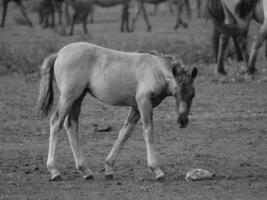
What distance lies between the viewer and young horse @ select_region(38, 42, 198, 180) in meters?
7.95

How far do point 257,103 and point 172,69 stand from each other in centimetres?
525

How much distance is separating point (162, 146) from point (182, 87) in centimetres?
218

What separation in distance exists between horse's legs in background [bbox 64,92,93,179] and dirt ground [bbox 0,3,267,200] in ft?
0.35

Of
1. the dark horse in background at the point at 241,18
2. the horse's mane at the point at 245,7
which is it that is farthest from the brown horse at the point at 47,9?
the horse's mane at the point at 245,7

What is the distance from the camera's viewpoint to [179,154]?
31.2 feet

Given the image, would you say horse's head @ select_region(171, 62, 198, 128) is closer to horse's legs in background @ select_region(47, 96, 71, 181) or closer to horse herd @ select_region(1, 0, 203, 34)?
horse's legs in background @ select_region(47, 96, 71, 181)

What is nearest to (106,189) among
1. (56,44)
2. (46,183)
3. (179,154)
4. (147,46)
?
(46,183)

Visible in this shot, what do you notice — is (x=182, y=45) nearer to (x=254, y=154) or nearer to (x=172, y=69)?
(x=254, y=154)

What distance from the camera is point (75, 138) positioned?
8250 mm

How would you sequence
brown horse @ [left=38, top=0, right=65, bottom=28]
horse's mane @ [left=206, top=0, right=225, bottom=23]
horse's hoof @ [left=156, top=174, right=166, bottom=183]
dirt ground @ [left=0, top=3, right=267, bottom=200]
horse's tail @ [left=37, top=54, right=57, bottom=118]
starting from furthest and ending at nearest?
brown horse @ [left=38, top=0, right=65, bottom=28], horse's mane @ [left=206, top=0, right=225, bottom=23], horse's tail @ [left=37, top=54, right=57, bottom=118], horse's hoof @ [left=156, top=174, right=166, bottom=183], dirt ground @ [left=0, top=3, right=267, bottom=200]

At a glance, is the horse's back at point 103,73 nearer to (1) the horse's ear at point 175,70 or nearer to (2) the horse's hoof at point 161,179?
(1) the horse's ear at point 175,70

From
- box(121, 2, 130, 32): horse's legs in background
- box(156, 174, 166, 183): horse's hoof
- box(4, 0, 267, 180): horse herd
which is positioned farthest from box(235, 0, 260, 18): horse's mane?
box(121, 2, 130, 32): horse's legs in background

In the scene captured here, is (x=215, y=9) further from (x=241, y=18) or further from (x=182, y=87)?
(x=182, y=87)

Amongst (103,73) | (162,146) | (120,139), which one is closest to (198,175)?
(120,139)
